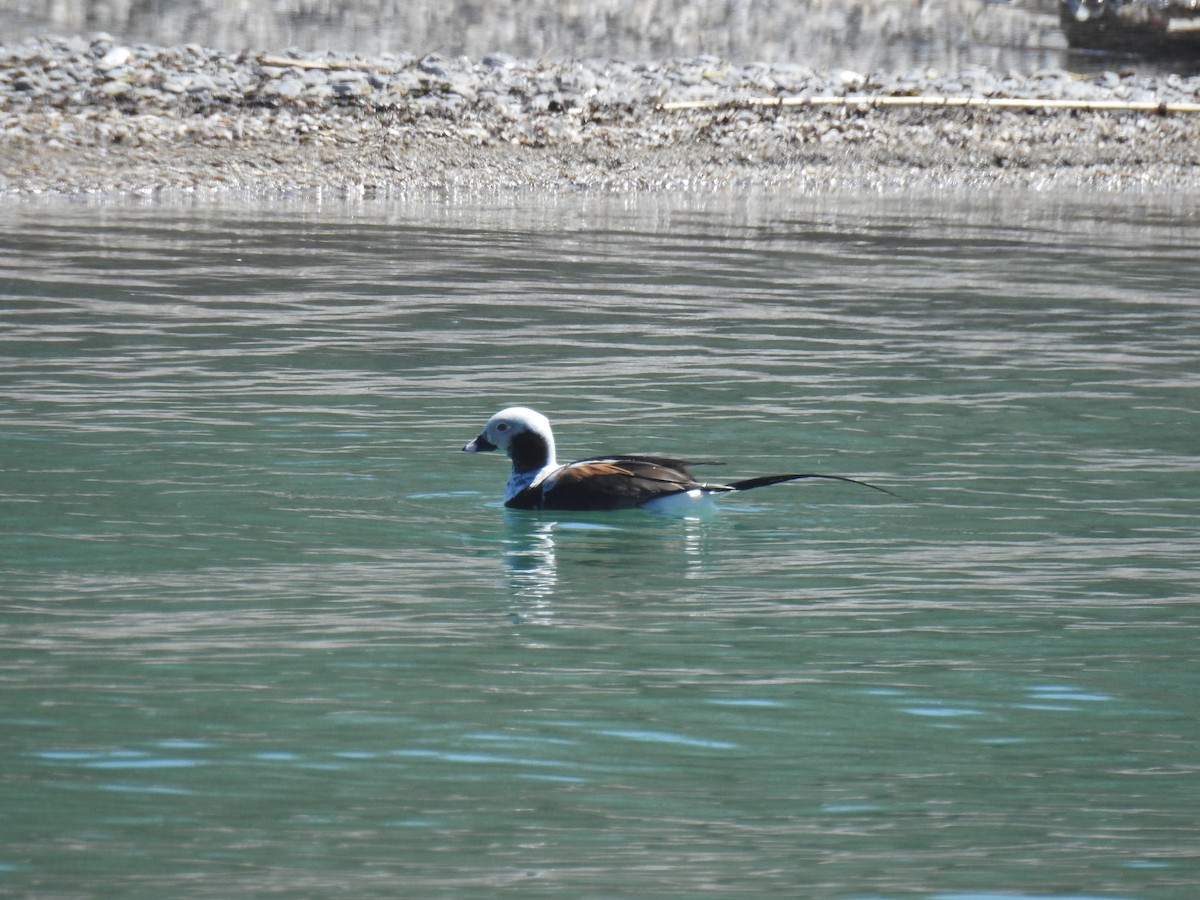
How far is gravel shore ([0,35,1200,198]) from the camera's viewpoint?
2395 cm

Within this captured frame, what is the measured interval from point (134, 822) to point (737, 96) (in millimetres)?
24357

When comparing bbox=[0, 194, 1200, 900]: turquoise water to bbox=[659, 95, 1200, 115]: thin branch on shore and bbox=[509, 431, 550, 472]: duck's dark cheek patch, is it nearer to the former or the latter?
bbox=[509, 431, 550, 472]: duck's dark cheek patch

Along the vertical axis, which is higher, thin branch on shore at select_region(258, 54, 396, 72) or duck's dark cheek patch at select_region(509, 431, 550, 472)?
thin branch on shore at select_region(258, 54, 396, 72)

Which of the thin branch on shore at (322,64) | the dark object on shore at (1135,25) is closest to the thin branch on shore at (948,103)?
the thin branch on shore at (322,64)

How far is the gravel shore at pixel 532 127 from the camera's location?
23953 millimetres

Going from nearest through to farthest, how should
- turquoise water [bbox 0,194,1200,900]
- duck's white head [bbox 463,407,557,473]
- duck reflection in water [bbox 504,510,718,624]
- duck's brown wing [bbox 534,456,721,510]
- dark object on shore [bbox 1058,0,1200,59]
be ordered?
turquoise water [bbox 0,194,1200,900] → duck reflection in water [bbox 504,510,718,624] → duck's brown wing [bbox 534,456,721,510] → duck's white head [bbox 463,407,557,473] → dark object on shore [bbox 1058,0,1200,59]

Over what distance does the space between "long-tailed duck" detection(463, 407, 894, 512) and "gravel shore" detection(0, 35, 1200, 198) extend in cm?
1493

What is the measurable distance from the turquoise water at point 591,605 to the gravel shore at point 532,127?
850 centimetres

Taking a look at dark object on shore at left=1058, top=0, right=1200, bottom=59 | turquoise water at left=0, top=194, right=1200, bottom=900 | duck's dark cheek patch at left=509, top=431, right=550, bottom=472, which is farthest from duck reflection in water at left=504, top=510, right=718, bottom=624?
dark object on shore at left=1058, top=0, right=1200, bottom=59

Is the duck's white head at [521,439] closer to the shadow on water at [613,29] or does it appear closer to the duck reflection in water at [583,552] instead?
the duck reflection in water at [583,552]

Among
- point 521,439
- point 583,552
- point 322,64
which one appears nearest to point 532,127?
point 322,64

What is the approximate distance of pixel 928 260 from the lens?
19.2 metres

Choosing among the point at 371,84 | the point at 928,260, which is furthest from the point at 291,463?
the point at 371,84

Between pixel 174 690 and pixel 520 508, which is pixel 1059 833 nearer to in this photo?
pixel 174 690
